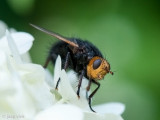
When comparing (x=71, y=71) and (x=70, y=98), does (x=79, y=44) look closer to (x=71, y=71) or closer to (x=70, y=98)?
(x=71, y=71)

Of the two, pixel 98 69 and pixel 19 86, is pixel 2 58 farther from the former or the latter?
pixel 98 69

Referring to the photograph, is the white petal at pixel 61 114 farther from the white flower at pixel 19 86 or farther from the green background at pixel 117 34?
the green background at pixel 117 34

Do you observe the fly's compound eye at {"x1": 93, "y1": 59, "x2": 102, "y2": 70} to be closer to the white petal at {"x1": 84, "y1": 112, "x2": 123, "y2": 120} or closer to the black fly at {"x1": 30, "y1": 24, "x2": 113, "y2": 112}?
the black fly at {"x1": 30, "y1": 24, "x2": 113, "y2": 112}

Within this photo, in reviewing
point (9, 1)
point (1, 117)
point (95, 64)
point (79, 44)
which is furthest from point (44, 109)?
point (9, 1)

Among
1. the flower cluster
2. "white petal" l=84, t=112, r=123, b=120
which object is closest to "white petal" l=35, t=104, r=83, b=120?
the flower cluster

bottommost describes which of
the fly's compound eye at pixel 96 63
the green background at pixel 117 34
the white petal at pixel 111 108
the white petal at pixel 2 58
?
the green background at pixel 117 34

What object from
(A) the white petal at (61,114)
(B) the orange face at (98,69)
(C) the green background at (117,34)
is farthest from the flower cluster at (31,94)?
(C) the green background at (117,34)
